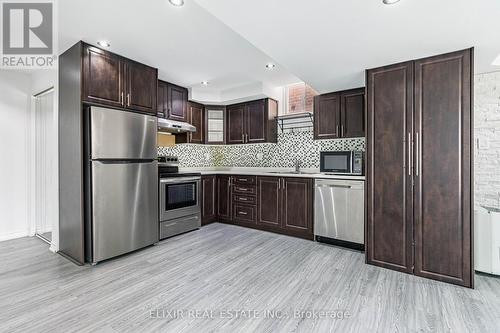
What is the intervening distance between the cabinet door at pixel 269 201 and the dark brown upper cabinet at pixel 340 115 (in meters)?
1.03

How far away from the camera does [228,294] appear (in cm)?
220

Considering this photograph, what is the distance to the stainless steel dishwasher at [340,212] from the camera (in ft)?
10.6

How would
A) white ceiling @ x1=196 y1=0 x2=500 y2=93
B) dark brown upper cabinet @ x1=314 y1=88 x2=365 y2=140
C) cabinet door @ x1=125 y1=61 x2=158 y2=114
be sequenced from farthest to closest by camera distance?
dark brown upper cabinet @ x1=314 y1=88 x2=365 y2=140 → cabinet door @ x1=125 y1=61 x2=158 y2=114 → white ceiling @ x1=196 y1=0 x2=500 y2=93

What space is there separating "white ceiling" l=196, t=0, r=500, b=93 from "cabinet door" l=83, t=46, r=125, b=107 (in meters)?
1.77

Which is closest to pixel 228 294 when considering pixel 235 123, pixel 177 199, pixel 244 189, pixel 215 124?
pixel 177 199

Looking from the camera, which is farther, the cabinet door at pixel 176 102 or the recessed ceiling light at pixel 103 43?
the cabinet door at pixel 176 102

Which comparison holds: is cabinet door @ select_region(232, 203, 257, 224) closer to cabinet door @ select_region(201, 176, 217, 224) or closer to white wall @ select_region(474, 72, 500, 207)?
cabinet door @ select_region(201, 176, 217, 224)

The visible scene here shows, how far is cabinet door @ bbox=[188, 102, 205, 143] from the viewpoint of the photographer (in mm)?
4680

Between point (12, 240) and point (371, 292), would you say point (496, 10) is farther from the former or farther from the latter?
point (12, 240)

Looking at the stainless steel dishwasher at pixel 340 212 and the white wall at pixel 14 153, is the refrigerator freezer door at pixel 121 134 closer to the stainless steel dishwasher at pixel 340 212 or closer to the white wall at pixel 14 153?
the white wall at pixel 14 153

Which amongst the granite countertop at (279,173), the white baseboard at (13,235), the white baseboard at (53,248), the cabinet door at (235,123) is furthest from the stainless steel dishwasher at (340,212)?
the white baseboard at (13,235)

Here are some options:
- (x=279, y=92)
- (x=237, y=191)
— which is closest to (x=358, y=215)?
(x=237, y=191)

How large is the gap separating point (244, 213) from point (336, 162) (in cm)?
178

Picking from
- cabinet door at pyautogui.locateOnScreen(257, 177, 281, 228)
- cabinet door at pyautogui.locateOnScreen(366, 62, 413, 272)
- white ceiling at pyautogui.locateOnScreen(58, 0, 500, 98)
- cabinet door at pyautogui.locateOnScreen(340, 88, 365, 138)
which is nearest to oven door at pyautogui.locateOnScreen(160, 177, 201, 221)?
cabinet door at pyautogui.locateOnScreen(257, 177, 281, 228)
